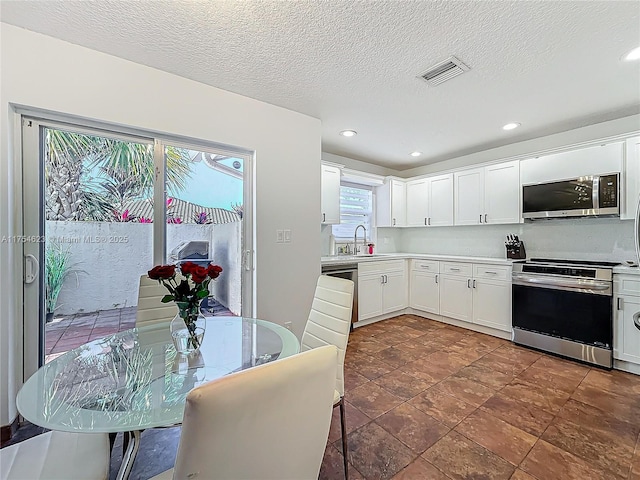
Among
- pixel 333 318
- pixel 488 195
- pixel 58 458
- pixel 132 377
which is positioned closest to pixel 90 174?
pixel 132 377

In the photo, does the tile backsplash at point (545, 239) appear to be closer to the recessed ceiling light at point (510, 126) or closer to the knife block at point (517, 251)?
the knife block at point (517, 251)

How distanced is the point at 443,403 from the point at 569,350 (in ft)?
5.69

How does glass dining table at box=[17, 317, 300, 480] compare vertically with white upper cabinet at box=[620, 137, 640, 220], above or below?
below

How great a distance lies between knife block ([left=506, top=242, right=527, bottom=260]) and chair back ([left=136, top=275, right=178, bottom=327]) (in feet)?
12.8

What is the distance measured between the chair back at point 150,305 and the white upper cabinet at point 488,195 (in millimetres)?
3862

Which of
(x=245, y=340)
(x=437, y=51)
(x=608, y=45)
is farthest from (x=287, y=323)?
(x=608, y=45)

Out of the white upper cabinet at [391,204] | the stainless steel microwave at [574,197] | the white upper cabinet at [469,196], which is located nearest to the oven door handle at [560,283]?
the stainless steel microwave at [574,197]

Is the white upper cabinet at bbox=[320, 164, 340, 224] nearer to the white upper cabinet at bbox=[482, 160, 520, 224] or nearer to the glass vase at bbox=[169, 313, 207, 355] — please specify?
the white upper cabinet at bbox=[482, 160, 520, 224]

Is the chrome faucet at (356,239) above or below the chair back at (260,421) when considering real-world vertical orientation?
above

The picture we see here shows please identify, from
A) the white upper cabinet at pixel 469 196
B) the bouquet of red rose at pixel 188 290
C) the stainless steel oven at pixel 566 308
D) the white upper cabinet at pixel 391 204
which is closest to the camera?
the bouquet of red rose at pixel 188 290

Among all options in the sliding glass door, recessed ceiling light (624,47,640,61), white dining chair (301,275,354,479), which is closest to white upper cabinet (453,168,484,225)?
recessed ceiling light (624,47,640,61)

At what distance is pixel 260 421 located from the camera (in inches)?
25.3

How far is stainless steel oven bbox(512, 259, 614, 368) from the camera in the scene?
8.61ft

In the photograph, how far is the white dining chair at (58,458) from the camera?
3.02 ft
